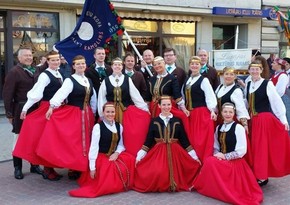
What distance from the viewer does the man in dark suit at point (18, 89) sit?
5535mm

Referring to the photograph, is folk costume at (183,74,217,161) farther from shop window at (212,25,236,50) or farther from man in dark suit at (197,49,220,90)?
shop window at (212,25,236,50)

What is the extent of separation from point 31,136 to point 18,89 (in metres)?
0.83

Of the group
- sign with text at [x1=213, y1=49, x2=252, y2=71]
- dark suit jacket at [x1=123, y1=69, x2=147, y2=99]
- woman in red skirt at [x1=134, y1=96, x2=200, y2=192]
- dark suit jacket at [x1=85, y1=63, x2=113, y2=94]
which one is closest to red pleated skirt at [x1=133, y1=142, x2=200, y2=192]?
woman in red skirt at [x1=134, y1=96, x2=200, y2=192]

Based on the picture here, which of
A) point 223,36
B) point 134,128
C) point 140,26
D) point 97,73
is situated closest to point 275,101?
point 134,128

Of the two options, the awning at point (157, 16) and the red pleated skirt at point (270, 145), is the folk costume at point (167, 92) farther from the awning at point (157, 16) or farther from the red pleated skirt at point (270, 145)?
the awning at point (157, 16)

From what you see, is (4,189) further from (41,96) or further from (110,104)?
(110,104)

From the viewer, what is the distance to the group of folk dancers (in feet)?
16.3

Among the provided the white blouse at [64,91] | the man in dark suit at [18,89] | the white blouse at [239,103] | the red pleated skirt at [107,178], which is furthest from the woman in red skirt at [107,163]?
the white blouse at [239,103]

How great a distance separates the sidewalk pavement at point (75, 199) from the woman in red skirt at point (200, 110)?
2.14 feet

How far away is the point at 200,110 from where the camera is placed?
209 inches

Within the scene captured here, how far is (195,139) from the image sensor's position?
527cm

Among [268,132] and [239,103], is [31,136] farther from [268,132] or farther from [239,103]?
[268,132]

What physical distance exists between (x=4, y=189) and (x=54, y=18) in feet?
25.3

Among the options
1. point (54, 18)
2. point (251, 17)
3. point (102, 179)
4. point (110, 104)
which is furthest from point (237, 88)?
point (251, 17)
